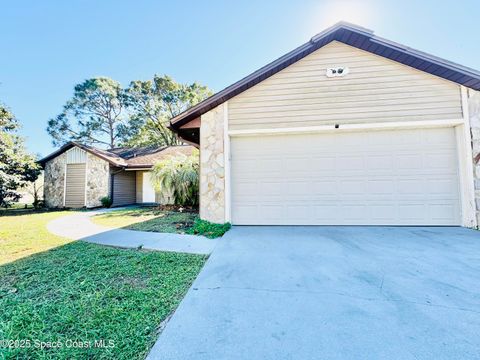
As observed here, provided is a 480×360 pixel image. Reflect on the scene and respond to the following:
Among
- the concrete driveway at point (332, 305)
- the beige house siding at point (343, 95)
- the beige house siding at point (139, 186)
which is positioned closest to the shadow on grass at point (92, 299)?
the concrete driveway at point (332, 305)

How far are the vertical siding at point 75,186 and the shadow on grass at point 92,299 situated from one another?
9.43 metres

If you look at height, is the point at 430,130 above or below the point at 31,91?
below

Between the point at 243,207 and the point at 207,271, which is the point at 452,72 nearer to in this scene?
the point at 243,207

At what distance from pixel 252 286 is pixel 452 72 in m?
6.65

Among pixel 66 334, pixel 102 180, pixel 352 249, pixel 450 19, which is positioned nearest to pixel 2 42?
pixel 102 180

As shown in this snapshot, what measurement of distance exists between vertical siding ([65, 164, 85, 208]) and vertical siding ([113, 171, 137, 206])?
160 centimetres

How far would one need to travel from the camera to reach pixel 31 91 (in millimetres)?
16812

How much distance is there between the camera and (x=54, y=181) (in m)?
12.2

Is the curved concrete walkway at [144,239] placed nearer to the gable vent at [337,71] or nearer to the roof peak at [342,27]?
the gable vent at [337,71]

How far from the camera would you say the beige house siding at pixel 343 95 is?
207 inches

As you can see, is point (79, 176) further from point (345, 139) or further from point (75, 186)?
point (345, 139)

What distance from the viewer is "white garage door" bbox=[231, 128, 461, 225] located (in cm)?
526

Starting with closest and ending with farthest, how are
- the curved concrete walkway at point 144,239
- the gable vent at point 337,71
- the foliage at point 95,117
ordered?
the curved concrete walkway at point 144,239 < the gable vent at point 337,71 < the foliage at point 95,117

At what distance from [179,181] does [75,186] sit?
708 cm
